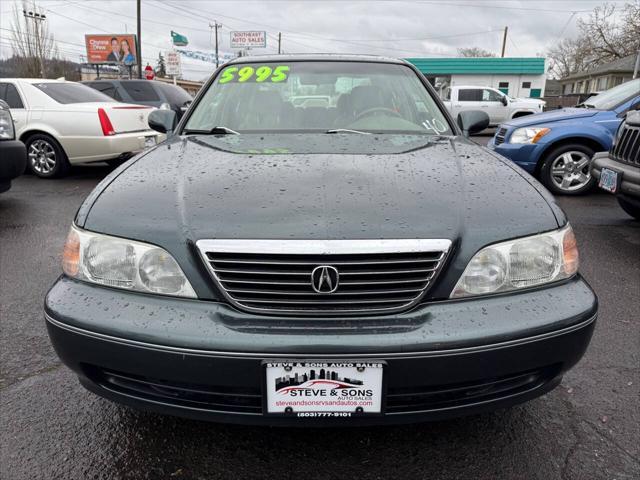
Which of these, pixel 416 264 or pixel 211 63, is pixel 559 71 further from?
pixel 416 264

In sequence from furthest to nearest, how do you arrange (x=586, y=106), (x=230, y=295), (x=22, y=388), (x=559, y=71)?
(x=559, y=71) → (x=586, y=106) → (x=22, y=388) → (x=230, y=295)

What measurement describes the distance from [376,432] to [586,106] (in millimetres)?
6400

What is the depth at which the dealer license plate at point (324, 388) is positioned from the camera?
1.37 metres

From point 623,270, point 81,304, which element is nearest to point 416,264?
point 81,304

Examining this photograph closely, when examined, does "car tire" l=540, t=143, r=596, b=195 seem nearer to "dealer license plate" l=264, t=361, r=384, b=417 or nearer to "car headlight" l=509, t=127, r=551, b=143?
"car headlight" l=509, t=127, r=551, b=143

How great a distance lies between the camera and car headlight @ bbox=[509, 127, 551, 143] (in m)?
6.12

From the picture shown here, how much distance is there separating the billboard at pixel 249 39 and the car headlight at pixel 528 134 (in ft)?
144

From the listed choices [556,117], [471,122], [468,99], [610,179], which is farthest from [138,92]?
[468,99]

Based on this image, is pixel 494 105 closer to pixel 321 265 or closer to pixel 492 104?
pixel 492 104

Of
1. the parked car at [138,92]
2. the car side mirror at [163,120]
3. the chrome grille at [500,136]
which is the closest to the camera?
the car side mirror at [163,120]

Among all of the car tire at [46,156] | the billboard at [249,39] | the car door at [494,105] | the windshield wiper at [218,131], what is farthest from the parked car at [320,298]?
the billboard at [249,39]

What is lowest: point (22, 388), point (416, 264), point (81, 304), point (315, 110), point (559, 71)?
point (22, 388)

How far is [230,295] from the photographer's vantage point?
147 centimetres

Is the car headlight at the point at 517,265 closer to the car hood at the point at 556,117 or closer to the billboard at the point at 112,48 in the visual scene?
the car hood at the point at 556,117
